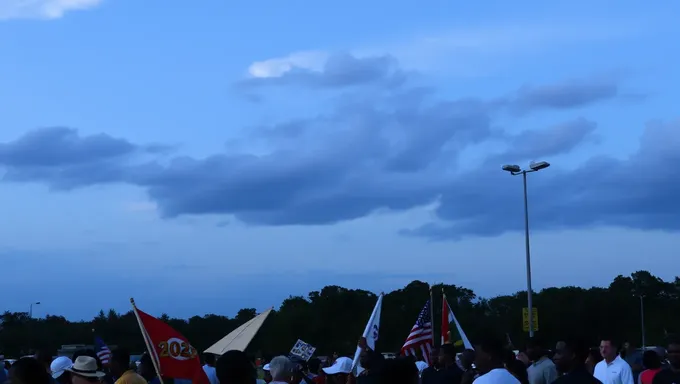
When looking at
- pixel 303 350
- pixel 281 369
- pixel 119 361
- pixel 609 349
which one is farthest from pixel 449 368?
pixel 303 350

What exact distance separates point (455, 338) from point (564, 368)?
1564 cm

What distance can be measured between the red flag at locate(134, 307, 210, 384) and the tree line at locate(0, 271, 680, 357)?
6556 cm

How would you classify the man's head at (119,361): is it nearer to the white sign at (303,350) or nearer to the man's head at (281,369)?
the man's head at (281,369)

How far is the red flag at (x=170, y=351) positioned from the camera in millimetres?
11273

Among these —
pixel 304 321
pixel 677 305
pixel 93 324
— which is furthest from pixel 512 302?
pixel 93 324

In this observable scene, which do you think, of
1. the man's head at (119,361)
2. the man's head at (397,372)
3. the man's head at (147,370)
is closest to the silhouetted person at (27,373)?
the man's head at (397,372)

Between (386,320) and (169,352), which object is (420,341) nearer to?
(169,352)

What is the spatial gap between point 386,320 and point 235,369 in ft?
257

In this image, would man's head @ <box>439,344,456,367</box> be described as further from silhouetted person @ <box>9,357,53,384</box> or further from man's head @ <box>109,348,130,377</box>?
silhouetted person @ <box>9,357,53,384</box>

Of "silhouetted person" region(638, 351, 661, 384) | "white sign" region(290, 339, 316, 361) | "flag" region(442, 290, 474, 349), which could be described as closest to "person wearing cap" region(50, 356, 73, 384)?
"silhouetted person" region(638, 351, 661, 384)

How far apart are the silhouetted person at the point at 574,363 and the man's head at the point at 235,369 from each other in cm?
261

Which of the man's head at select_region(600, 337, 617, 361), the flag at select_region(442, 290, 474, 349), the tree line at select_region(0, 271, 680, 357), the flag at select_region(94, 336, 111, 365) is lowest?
the man's head at select_region(600, 337, 617, 361)

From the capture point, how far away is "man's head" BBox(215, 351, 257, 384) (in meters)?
5.89

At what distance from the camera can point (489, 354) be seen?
26.7ft
